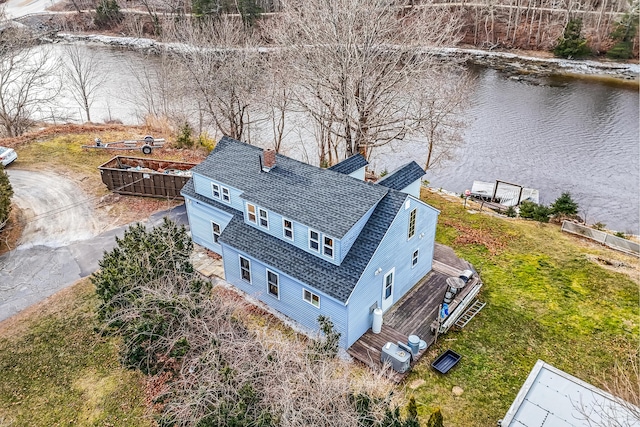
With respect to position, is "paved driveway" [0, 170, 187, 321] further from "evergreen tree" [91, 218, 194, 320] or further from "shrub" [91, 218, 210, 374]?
"shrub" [91, 218, 210, 374]

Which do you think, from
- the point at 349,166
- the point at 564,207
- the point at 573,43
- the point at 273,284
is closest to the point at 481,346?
the point at 273,284

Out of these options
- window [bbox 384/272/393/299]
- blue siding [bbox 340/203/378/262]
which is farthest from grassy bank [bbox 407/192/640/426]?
blue siding [bbox 340/203/378/262]

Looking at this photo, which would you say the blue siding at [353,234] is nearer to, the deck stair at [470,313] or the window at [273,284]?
the window at [273,284]

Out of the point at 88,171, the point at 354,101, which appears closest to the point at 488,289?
the point at 354,101

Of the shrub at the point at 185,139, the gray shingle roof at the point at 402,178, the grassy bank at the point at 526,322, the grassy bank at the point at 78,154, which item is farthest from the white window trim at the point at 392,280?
the shrub at the point at 185,139

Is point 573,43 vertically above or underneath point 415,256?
above

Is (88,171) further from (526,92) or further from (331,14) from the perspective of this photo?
(526,92)

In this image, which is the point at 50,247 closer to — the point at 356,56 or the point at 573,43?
the point at 356,56
